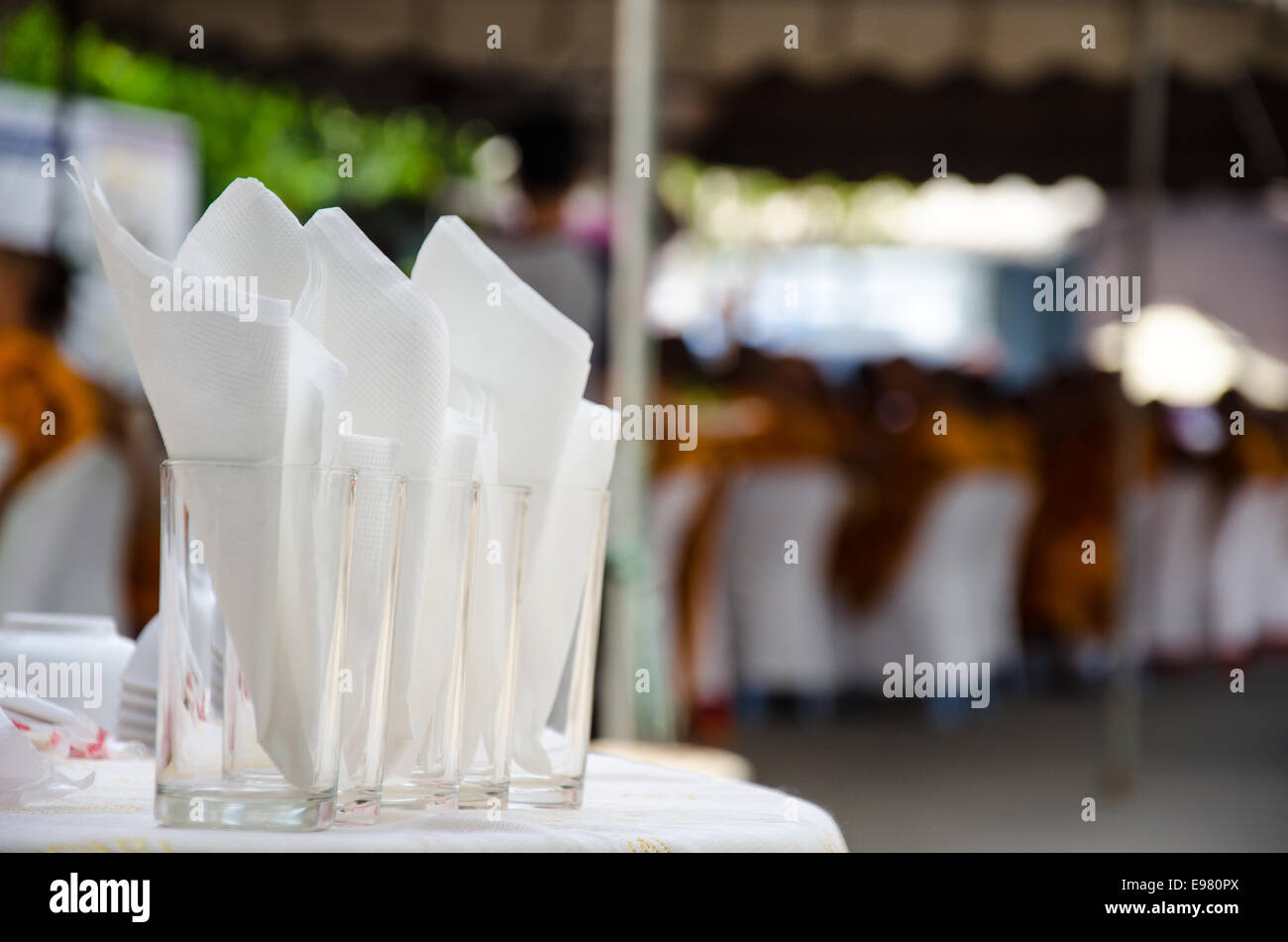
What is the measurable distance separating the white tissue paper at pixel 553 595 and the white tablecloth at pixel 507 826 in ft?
0.14

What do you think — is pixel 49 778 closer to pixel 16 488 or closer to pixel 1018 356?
pixel 16 488

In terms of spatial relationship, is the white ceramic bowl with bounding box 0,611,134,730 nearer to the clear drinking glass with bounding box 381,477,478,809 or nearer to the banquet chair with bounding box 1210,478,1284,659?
the clear drinking glass with bounding box 381,477,478,809

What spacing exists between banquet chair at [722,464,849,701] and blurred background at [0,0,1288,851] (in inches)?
0.5

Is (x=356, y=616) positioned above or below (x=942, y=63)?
below

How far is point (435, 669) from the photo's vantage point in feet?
2.36

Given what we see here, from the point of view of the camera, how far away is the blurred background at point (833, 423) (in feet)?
10.5

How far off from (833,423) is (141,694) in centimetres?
510

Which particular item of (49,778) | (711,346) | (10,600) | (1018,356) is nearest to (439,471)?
(49,778)

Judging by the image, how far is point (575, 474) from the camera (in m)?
0.80

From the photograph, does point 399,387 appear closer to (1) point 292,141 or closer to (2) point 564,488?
(2) point 564,488

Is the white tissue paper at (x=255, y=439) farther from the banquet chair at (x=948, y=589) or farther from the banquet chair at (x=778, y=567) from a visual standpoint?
the banquet chair at (x=948, y=589)

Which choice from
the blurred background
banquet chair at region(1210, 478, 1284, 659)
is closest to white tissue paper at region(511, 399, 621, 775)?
the blurred background

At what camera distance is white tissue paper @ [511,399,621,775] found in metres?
0.78

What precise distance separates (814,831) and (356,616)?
246mm
